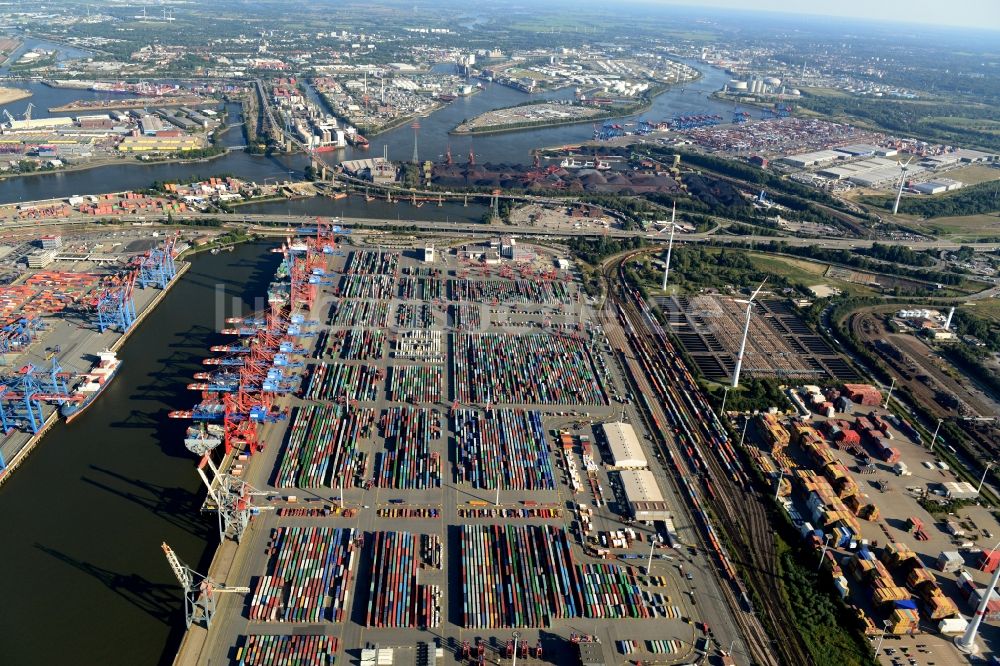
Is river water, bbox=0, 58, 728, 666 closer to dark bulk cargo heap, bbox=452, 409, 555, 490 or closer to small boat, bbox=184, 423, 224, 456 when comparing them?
small boat, bbox=184, 423, 224, 456

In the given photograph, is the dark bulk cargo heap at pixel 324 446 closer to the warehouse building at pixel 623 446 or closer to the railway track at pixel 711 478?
the warehouse building at pixel 623 446

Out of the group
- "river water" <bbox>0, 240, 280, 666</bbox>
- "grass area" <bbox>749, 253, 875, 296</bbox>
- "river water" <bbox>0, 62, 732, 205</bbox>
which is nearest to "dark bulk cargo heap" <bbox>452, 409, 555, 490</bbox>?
"river water" <bbox>0, 240, 280, 666</bbox>

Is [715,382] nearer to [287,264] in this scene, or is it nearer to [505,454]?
[505,454]

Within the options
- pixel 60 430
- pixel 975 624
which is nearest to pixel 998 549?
pixel 975 624

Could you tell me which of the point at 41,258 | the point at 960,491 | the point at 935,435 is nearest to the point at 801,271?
the point at 935,435

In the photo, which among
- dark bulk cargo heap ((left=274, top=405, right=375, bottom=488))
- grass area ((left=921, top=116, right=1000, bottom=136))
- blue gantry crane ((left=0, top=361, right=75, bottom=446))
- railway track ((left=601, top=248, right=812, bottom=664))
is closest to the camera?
railway track ((left=601, top=248, right=812, bottom=664))

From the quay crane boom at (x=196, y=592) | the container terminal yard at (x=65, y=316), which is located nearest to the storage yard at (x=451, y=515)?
the quay crane boom at (x=196, y=592)
